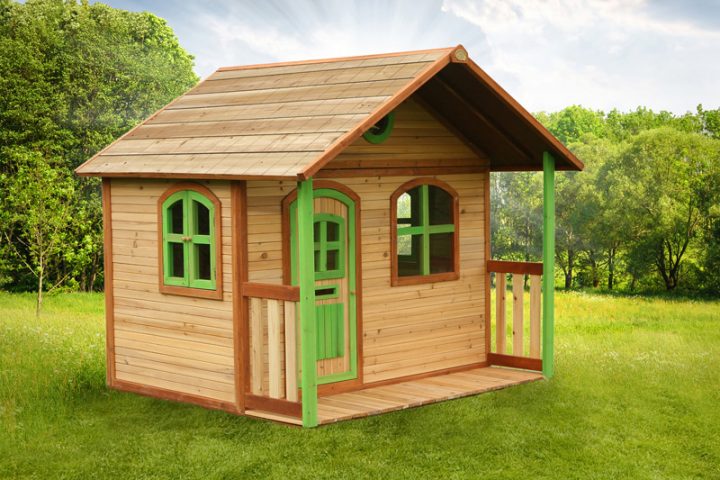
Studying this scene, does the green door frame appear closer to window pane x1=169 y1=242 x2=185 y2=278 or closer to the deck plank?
the deck plank

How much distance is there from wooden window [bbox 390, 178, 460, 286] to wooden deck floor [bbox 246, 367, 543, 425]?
3.94 ft

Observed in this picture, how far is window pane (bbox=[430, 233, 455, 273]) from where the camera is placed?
12188 mm

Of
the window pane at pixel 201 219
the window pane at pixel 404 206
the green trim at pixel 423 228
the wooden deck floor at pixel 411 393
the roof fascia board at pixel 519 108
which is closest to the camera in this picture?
the wooden deck floor at pixel 411 393

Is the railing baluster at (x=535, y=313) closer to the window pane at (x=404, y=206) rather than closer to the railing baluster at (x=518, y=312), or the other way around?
the railing baluster at (x=518, y=312)

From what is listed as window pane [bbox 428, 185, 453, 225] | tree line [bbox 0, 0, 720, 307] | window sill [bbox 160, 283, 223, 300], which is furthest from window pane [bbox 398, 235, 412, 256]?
tree line [bbox 0, 0, 720, 307]

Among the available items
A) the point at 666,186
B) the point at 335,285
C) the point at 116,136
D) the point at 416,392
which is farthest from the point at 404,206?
the point at 666,186

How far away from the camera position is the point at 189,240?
1075 centimetres

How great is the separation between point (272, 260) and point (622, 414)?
13.6 ft

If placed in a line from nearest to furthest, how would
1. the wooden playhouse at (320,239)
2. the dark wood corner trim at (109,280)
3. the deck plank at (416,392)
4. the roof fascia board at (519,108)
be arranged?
the wooden playhouse at (320,239), the deck plank at (416,392), the roof fascia board at (519,108), the dark wood corner trim at (109,280)

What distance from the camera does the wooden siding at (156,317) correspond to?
10516 mm

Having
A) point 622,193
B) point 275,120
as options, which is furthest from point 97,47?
point 275,120

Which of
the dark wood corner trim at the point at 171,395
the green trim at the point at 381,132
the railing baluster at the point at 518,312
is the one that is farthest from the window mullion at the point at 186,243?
the railing baluster at the point at 518,312

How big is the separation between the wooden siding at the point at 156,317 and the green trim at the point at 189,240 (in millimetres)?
165

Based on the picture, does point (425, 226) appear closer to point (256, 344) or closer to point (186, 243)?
point (256, 344)
